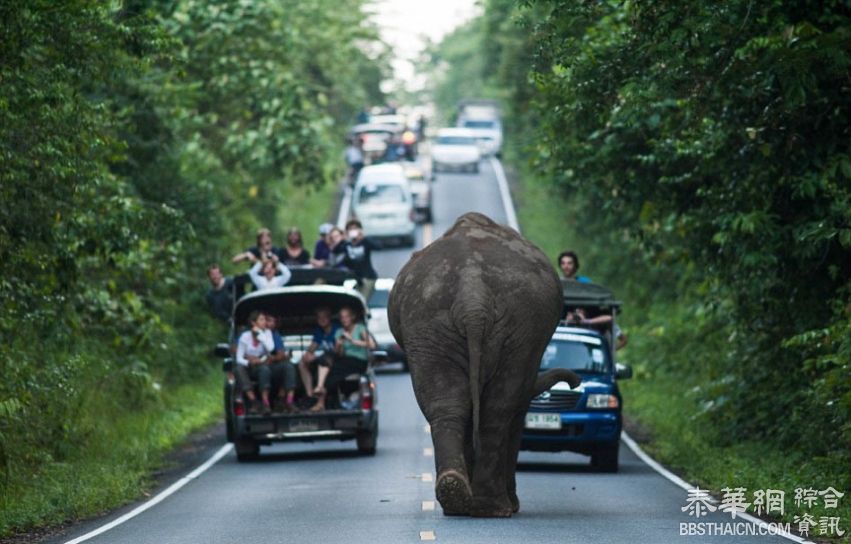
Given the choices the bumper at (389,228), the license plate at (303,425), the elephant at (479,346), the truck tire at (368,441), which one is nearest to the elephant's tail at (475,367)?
the elephant at (479,346)

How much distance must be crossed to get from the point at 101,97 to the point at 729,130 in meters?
12.6

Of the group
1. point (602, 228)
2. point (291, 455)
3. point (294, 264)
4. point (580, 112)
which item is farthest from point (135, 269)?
point (602, 228)

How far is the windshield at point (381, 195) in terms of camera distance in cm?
5541

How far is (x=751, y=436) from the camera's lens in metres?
22.8

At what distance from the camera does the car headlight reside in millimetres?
20922

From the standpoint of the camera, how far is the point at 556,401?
2081cm

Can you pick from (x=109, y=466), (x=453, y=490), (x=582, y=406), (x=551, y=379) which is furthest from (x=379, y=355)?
(x=453, y=490)

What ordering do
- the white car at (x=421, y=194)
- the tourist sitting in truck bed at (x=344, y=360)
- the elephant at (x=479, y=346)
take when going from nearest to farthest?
the elephant at (x=479, y=346) < the tourist sitting in truck bed at (x=344, y=360) < the white car at (x=421, y=194)

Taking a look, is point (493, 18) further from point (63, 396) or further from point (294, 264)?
point (63, 396)

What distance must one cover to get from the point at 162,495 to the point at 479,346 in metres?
5.32

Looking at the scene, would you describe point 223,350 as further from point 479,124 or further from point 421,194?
point 479,124

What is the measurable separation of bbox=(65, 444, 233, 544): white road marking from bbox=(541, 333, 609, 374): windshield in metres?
4.33

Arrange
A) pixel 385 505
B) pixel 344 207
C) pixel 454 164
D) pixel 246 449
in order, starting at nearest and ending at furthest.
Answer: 1. pixel 385 505
2. pixel 246 449
3. pixel 344 207
4. pixel 454 164

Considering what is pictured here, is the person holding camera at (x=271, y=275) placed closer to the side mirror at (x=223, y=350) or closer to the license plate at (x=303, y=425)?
the side mirror at (x=223, y=350)
